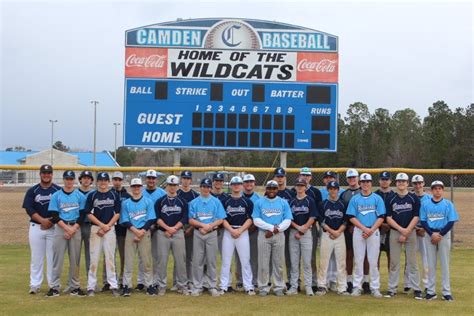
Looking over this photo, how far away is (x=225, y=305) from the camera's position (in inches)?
258

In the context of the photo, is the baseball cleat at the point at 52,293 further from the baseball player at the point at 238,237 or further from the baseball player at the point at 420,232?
the baseball player at the point at 420,232

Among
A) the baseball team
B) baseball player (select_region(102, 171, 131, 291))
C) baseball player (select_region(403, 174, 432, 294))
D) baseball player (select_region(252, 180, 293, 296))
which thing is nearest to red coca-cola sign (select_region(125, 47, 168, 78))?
baseball player (select_region(102, 171, 131, 291))

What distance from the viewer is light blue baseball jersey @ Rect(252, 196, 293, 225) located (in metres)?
7.10

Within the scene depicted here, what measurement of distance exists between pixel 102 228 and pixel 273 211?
7.48ft

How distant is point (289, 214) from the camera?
7.11 meters

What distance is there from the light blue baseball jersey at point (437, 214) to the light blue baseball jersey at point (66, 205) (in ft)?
15.0

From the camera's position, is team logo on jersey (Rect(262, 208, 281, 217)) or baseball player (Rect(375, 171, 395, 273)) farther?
baseball player (Rect(375, 171, 395, 273))

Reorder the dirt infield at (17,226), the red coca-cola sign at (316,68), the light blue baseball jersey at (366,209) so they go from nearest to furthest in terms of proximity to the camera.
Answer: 1. the light blue baseball jersey at (366,209)
2. the red coca-cola sign at (316,68)
3. the dirt infield at (17,226)

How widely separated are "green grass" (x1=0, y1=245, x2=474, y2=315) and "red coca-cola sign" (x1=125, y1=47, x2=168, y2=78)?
6.25 metres

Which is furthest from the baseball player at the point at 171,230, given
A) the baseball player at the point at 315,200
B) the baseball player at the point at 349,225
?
the baseball player at the point at 349,225

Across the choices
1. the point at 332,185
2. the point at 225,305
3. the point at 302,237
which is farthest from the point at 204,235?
the point at 332,185

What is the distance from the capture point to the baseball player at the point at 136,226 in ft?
23.2

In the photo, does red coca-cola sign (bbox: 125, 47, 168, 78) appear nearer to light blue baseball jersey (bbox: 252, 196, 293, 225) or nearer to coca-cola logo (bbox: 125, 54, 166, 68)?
coca-cola logo (bbox: 125, 54, 166, 68)

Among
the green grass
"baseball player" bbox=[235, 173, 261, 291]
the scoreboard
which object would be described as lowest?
the green grass
